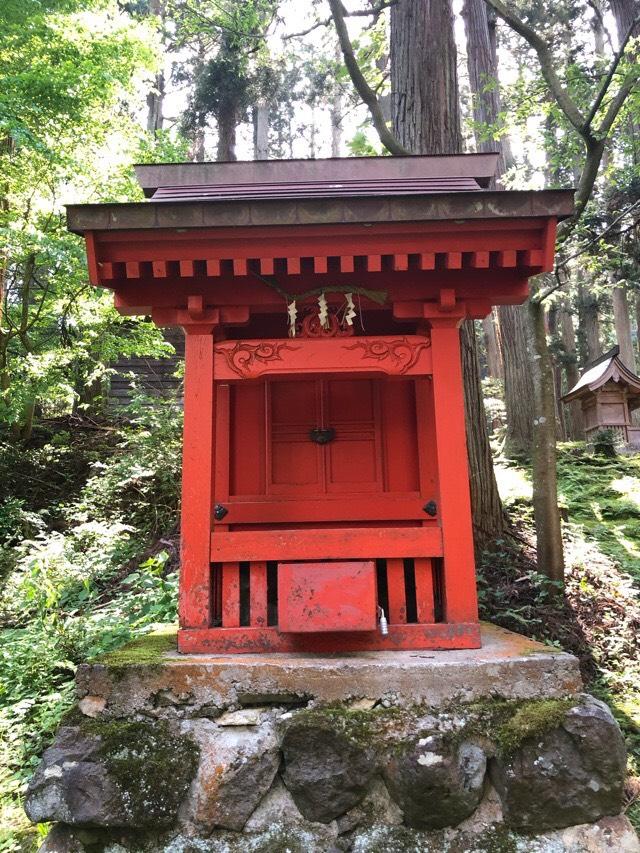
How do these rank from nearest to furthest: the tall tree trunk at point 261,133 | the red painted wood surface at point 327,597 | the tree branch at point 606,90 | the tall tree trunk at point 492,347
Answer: the red painted wood surface at point 327,597, the tree branch at point 606,90, the tall tree trunk at point 492,347, the tall tree trunk at point 261,133

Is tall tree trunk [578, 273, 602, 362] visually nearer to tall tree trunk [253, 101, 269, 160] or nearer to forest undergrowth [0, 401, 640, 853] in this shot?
forest undergrowth [0, 401, 640, 853]

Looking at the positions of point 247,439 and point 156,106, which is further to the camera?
point 156,106

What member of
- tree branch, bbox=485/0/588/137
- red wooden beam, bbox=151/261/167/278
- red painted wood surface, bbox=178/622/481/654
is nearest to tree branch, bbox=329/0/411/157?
tree branch, bbox=485/0/588/137

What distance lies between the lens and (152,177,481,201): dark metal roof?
4.49 m

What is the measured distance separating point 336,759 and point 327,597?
811 millimetres

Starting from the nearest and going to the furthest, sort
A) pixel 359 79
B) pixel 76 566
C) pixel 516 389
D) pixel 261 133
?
pixel 359 79
pixel 76 566
pixel 516 389
pixel 261 133

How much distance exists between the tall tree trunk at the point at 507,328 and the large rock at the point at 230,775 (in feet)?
24.9

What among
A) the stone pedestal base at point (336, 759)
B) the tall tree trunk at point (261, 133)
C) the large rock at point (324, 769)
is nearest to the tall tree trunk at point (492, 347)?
the tall tree trunk at point (261, 133)

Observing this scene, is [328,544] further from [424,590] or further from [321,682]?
[321,682]

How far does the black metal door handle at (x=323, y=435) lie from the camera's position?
4441 millimetres

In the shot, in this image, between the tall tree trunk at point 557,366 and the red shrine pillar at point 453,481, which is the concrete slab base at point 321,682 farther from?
the tall tree trunk at point 557,366

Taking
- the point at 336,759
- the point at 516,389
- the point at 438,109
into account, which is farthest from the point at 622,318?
the point at 336,759

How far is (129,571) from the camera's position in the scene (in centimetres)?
734

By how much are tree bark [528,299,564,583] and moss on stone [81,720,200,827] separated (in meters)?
3.81
